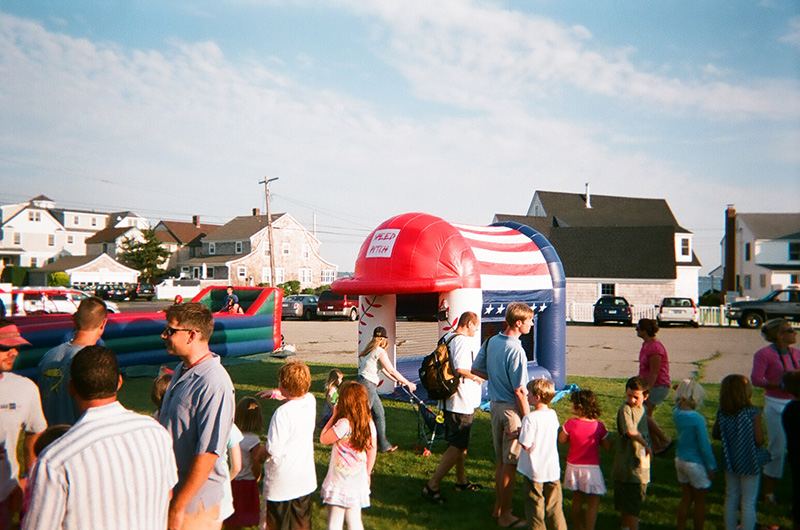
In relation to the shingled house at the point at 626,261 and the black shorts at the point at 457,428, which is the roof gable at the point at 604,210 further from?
the black shorts at the point at 457,428

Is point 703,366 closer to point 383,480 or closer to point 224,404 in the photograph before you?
point 383,480

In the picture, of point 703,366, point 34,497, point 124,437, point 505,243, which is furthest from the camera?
point 703,366

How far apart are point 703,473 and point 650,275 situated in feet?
98.8

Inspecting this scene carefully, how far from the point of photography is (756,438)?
4652mm

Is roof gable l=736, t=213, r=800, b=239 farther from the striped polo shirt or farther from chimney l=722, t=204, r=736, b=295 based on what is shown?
the striped polo shirt

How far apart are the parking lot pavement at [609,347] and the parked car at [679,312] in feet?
4.88

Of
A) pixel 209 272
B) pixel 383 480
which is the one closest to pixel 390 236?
pixel 383 480

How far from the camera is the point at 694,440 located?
186 inches

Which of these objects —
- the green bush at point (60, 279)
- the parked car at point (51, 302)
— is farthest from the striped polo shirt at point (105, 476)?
the green bush at point (60, 279)

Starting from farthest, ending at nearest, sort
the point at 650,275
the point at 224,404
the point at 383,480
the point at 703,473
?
the point at 650,275
the point at 383,480
the point at 703,473
the point at 224,404

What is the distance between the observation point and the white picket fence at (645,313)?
95.6 ft

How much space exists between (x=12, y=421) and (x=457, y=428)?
12.2 feet

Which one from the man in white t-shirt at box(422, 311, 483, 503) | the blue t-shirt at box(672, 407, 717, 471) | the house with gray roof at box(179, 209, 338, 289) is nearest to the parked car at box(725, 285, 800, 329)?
the blue t-shirt at box(672, 407, 717, 471)

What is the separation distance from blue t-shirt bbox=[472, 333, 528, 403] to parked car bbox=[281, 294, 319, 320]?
26.6 metres
